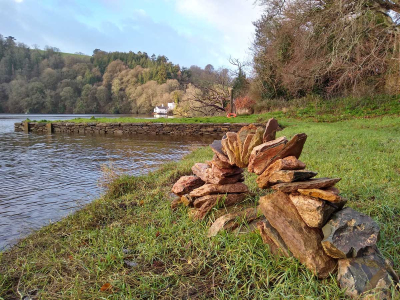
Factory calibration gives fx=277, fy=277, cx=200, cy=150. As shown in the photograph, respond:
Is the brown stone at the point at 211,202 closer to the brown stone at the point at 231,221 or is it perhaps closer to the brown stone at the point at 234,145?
the brown stone at the point at 231,221

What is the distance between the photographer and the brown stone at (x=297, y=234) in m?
2.00

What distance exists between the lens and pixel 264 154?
8.64ft

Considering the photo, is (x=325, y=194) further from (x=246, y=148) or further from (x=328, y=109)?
(x=328, y=109)

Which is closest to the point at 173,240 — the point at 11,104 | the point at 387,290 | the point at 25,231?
the point at 387,290

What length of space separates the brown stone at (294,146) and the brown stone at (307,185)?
343 millimetres

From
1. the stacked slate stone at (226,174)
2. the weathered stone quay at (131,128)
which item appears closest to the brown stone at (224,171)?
the stacked slate stone at (226,174)

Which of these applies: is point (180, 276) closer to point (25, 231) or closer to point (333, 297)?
point (333, 297)

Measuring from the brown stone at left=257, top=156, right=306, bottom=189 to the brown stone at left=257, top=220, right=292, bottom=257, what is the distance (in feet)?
1.25

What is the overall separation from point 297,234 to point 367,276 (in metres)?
0.52

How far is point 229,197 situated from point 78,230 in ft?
6.29

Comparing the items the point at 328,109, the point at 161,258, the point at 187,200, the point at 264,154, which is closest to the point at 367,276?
the point at 264,154

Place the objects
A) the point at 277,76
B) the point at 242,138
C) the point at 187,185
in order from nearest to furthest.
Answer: the point at 242,138 < the point at 187,185 < the point at 277,76

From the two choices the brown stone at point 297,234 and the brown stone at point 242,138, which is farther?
the brown stone at point 242,138

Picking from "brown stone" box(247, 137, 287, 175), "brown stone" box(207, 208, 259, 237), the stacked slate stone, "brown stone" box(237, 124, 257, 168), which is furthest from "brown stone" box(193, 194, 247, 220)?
"brown stone" box(247, 137, 287, 175)
